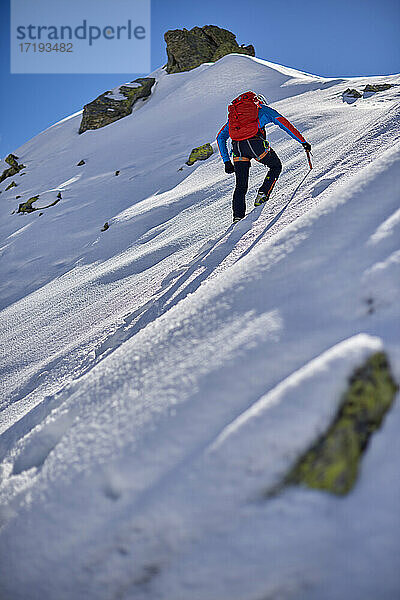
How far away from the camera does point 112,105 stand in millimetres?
19828

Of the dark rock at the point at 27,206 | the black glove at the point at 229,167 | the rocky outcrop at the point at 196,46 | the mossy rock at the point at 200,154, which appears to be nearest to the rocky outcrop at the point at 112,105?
the rocky outcrop at the point at 196,46

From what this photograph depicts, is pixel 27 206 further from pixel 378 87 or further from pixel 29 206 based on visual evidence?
pixel 378 87

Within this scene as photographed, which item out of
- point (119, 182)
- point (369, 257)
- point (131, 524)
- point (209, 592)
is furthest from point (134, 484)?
point (119, 182)

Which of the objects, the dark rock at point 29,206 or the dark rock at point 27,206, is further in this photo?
the dark rock at point 27,206

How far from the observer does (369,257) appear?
1801 mm

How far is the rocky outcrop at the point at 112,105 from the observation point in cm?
1912

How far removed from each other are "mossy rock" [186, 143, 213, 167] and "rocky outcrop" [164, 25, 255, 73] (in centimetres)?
1936

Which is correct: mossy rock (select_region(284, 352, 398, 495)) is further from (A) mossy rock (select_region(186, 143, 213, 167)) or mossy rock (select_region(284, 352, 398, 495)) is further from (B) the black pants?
(A) mossy rock (select_region(186, 143, 213, 167))

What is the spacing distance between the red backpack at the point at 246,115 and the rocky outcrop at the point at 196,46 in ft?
79.9

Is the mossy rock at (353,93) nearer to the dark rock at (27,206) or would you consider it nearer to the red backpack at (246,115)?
the red backpack at (246,115)

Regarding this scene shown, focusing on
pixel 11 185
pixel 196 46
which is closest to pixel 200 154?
pixel 11 185

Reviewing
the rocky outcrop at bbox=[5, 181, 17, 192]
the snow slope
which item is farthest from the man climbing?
the rocky outcrop at bbox=[5, 181, 17, 192]

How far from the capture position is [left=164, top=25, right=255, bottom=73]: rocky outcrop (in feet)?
80.4

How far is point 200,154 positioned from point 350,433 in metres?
8.86
